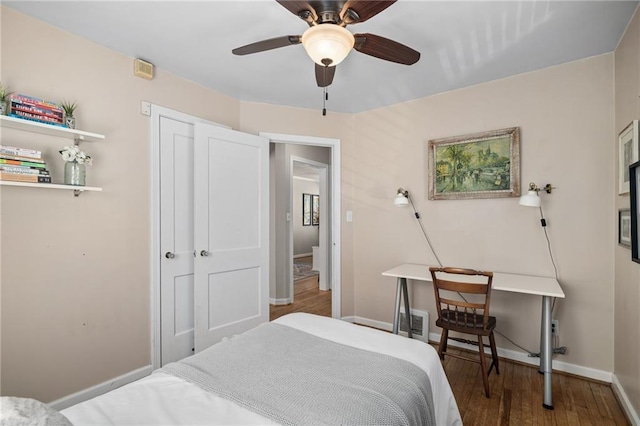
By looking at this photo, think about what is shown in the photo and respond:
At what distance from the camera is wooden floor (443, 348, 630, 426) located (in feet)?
6.39

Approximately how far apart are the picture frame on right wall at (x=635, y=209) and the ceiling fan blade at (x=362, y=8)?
1.57 m

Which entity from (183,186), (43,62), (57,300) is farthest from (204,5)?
(57,300)

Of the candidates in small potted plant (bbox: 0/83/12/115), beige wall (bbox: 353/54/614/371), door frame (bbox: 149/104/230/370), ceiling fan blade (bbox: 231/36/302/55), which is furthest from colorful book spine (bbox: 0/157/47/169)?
beige wall (bbox: 353/54/614/371)

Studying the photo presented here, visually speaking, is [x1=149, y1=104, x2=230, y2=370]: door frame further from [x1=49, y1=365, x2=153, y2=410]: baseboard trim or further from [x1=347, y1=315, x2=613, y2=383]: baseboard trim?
[x1=347, y1=315, x2=613, y2=383]: baseboard trim

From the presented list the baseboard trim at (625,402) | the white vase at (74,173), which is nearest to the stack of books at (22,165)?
the white vase at (74,173)

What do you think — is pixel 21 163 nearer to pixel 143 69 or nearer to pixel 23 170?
pixel 23 170

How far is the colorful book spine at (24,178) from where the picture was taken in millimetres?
1695

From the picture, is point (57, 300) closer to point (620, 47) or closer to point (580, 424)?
point (580, 424)

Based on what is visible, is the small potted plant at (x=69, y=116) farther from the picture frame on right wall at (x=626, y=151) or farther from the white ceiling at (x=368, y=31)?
the picture frame on right wall at (x=626, y=151)

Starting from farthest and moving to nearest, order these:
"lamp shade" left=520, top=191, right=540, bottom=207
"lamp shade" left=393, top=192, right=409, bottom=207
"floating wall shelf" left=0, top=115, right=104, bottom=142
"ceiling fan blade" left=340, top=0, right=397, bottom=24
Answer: "lamp shade" left=393, top=192, right=409, bottom=207, "lamp shade" left=520, top=191, right=540, bottom=207, "floating wall shelf" left=0, top=115, right=104, bottom=142, "ceiling fan blade" left=340, top=0, right=397, bottom=24

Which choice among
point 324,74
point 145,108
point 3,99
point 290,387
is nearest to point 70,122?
point 3,99

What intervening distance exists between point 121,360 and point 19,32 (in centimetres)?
220

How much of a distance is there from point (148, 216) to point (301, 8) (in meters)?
1.91

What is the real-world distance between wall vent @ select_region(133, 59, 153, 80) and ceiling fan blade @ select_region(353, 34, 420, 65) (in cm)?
171
